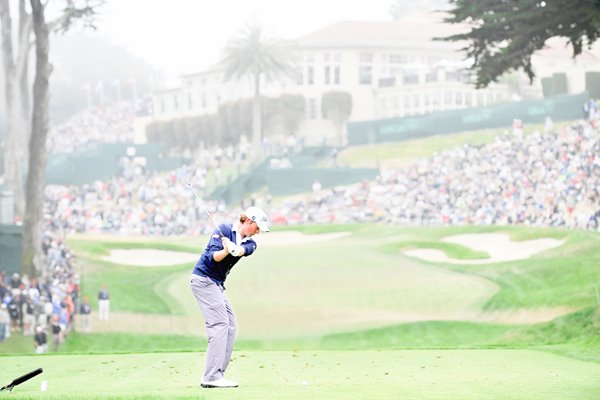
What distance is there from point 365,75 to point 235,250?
235 feet

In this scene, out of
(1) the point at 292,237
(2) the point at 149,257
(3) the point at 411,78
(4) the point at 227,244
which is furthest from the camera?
(3) the point at 411,78

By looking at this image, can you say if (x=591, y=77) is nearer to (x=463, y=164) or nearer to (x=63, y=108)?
(x=463, y=164)

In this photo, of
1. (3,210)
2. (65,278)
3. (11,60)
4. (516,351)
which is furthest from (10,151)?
(516,351)

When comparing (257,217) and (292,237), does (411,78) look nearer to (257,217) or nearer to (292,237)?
(292,237)

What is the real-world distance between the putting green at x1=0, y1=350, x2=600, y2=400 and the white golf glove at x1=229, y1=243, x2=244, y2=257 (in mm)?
1494

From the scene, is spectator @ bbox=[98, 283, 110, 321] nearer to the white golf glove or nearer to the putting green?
the putting green

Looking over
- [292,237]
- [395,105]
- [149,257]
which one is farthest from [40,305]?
[395,105]

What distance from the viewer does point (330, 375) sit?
1688cm

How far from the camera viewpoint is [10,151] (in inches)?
2329

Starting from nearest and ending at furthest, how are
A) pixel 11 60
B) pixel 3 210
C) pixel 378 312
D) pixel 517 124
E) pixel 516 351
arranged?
pixel 516 351 < pixel 378 312 < pixel 3 210 < pixel 11 60 < pixel 517 124

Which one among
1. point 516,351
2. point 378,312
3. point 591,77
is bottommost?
point 378,312

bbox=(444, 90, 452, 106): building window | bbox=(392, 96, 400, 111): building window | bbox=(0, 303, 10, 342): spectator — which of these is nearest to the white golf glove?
bbox=(0, 303, 10, 342): spectator

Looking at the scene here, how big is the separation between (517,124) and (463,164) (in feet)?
10.4

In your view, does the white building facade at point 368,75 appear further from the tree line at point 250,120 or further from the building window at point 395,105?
the tree line at point 250,120
